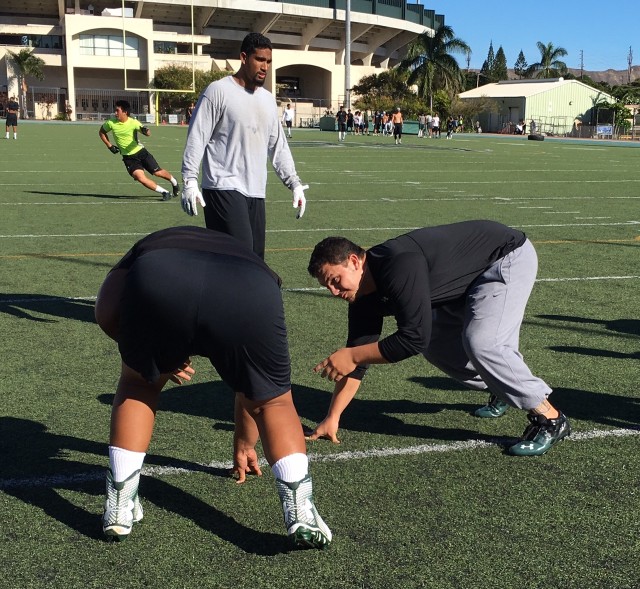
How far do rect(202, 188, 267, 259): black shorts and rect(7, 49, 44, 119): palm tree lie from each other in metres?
76.4

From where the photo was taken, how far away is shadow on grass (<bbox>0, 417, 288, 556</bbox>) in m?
3.47

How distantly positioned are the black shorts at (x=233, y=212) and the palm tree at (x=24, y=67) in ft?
251

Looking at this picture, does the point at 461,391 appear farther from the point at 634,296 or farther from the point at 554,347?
the point at 634,296

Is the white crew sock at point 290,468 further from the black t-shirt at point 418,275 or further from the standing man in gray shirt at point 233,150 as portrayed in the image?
the standing man in gray shirt at point 233,150

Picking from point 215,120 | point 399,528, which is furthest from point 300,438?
point 215,120

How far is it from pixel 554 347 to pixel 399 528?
10.2 ft

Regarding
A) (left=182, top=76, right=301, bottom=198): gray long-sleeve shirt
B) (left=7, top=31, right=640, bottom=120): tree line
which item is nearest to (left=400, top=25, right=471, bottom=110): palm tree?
(left=7, top=31, right=640, bottom=120): tree line

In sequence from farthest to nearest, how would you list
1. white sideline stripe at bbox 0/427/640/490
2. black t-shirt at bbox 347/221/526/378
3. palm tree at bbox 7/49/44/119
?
palm tree at bbox 7/49/44/119, white sideline stripe at bbox 0/427/640/490, black t-shirt at bbox 347/221/526/378

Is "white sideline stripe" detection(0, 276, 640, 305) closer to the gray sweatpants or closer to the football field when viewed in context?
the football field

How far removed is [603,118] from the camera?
80000 millimetres

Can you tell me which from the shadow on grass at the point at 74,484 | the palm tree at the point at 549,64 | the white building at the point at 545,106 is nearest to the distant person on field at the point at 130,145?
the shadow on grass at the point at 74,484

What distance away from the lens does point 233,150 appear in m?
5.98

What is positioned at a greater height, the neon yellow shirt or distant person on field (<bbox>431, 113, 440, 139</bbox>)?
distant person on field (<bbox>431, 113, 440, 139</bbox>)

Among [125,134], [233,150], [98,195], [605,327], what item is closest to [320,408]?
[233,150]
